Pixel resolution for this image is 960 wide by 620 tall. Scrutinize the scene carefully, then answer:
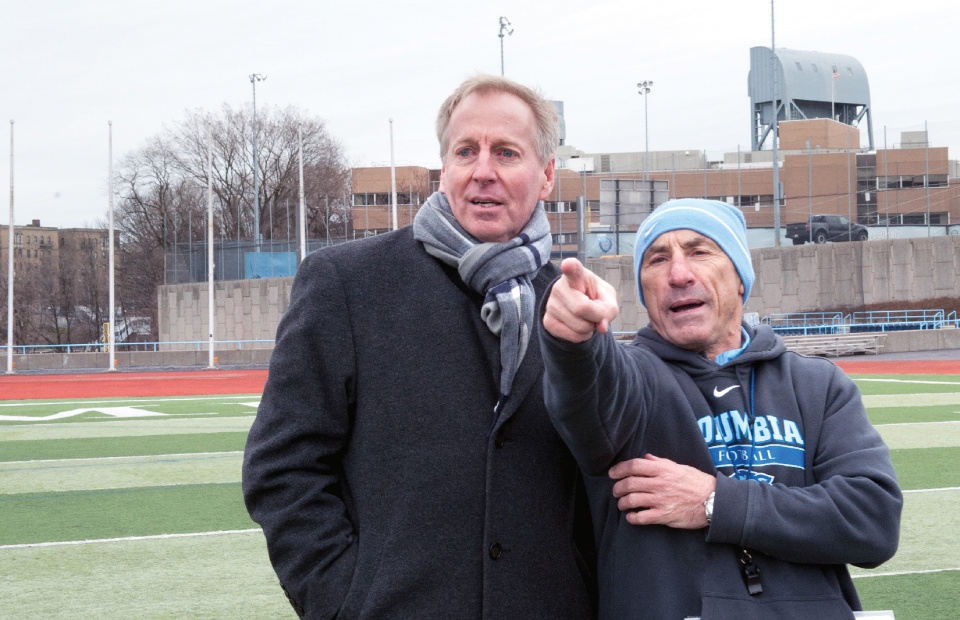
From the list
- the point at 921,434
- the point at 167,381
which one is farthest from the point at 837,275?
the point at 921,434

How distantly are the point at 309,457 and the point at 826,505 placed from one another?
1.12 metres

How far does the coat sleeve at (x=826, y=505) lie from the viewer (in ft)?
7.34

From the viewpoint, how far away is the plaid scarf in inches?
96.3

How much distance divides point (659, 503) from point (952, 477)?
742 cm

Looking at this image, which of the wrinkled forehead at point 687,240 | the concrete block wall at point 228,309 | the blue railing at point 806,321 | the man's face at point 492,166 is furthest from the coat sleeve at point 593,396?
the concrete block wall at point 228,309

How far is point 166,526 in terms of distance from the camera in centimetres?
726

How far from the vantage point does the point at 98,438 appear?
12547 millimetres

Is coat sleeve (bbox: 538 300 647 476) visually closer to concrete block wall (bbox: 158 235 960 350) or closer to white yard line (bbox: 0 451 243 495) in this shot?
white yard line (bbox: 0 451 243 495)

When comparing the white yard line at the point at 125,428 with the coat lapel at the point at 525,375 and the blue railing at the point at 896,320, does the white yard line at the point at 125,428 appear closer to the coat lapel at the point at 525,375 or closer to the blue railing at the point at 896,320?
the coat lapel at the point at 525,375

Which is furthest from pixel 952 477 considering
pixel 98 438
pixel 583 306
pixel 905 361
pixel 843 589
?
pixel 905 361

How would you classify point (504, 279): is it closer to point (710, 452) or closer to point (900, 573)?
point (710, 452)

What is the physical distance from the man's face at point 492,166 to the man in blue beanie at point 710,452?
1.08 feet

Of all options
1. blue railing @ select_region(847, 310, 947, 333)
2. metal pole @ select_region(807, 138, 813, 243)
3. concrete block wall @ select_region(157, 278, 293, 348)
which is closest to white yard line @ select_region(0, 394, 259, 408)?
concrete block wall @ select_region(157, 278, 293, 348)

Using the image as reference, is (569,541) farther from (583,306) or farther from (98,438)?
(98,438)
